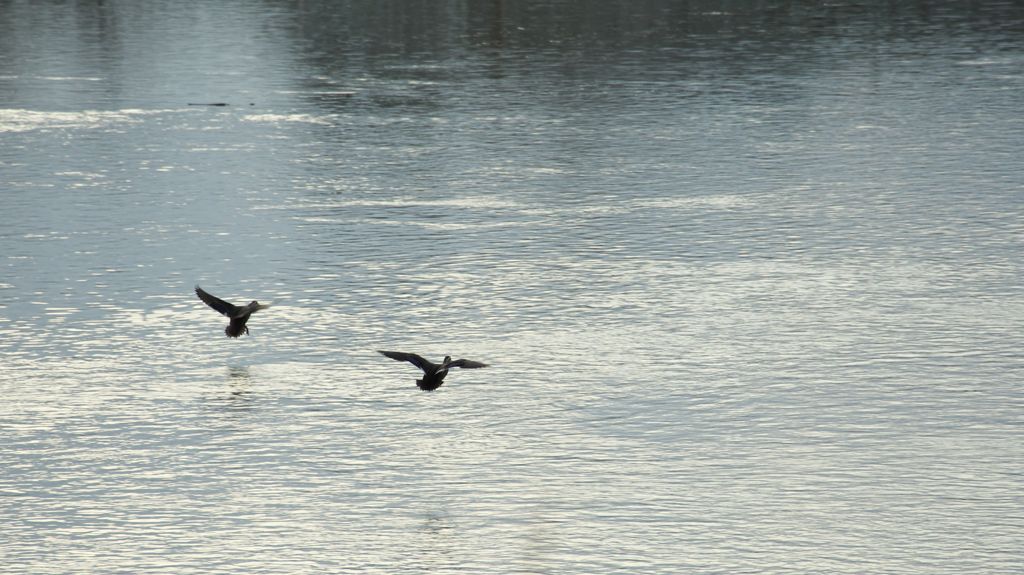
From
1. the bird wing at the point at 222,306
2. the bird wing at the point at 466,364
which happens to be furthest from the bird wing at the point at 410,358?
the bird wing at the point at 222,306

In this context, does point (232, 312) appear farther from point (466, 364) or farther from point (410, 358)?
point (466, 364)

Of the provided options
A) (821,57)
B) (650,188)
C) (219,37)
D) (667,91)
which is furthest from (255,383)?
(219,37)

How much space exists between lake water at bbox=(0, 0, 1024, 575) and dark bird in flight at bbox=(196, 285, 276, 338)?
27 cm

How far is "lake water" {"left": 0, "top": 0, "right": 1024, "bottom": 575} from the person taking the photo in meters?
6.66

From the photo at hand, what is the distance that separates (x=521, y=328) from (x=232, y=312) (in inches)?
78.2

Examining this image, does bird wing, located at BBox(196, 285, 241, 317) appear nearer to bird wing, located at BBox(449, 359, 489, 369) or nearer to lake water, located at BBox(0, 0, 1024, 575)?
lake water, located at BBox(0, 0, 1024, 575)

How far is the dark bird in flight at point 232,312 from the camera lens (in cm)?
891

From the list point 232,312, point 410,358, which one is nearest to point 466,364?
point 410,358

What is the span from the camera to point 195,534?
6.59 m

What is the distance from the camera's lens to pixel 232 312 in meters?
9.03

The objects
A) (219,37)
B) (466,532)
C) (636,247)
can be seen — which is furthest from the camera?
(219,37)

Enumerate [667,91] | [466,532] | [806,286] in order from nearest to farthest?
[466,532] → [806,286] → [667,91]

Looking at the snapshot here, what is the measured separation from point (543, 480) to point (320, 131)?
1122 cm

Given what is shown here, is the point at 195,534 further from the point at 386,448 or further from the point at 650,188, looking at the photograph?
the point at 650,188
